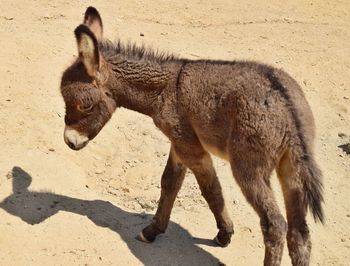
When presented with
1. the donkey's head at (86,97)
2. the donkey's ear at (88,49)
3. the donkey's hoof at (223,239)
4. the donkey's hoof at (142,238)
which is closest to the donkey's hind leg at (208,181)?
the donkey's hoof at (223,239)

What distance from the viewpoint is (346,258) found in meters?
7.11

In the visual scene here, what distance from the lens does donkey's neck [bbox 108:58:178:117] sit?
20.7ft

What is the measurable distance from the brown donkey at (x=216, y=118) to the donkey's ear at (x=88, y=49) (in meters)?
0.01

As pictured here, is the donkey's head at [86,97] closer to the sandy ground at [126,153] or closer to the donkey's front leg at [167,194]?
the donkey's front leg at [167,194]

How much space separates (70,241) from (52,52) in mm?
4110

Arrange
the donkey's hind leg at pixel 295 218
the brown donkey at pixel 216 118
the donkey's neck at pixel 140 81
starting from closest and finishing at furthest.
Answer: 1. the brown donkey at pixel 216 118
2. the donkey's hind leg at pixel 295 218
3. the donkey's neck at pixel 140 81

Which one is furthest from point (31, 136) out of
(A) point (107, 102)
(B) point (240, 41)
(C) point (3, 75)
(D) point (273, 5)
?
(D) point (273, 5)

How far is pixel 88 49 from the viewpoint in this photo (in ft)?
19.5

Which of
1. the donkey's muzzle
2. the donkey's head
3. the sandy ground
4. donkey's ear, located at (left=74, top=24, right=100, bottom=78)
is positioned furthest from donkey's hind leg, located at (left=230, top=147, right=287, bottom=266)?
the donkey's muzzle

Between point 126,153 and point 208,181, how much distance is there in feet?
6.83

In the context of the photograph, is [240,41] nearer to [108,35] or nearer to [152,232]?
[108,35]

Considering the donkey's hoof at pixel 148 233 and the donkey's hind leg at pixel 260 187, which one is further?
the donkey's hoof at pixel 148 233

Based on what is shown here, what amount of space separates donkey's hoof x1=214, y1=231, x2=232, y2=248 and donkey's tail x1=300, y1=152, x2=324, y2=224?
158 cm

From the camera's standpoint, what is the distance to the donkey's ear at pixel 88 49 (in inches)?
Answer: 228
